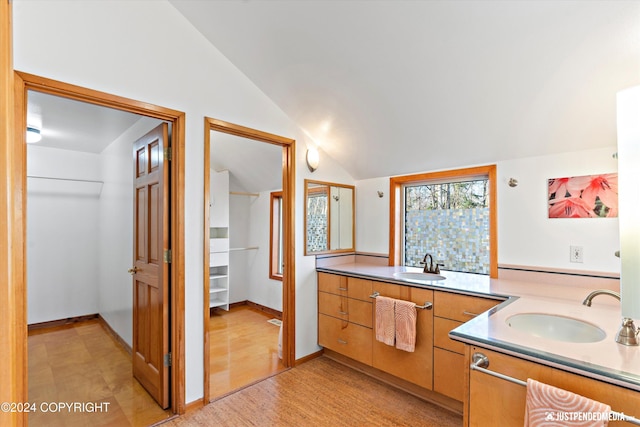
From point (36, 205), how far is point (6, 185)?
4.55 m

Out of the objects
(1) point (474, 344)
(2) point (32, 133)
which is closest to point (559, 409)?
(1) point (474, 344)

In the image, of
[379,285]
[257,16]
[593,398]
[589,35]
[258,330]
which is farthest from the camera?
[258,330]

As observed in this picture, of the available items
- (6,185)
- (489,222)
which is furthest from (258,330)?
(6,185)

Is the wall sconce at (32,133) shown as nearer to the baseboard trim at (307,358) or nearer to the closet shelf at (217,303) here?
the closet shelf at (217,303)

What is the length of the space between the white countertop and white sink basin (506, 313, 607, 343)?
0.9 inches

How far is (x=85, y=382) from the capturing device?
2.54 metres

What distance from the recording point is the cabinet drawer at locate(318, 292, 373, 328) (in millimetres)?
2615

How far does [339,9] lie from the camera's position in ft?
5.75

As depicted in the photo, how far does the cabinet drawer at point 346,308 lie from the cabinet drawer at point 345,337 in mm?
45

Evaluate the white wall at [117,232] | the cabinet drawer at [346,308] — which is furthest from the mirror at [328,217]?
the white wall at [117,232]

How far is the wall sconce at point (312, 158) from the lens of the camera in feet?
9.74

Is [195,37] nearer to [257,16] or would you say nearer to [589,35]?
[257,16]

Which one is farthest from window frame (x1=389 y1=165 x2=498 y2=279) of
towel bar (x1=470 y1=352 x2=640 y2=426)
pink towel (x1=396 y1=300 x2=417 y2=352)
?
towel bar (x1=470 y1=352 x2=640 y2=426)

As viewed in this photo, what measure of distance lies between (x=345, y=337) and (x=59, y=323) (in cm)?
373
